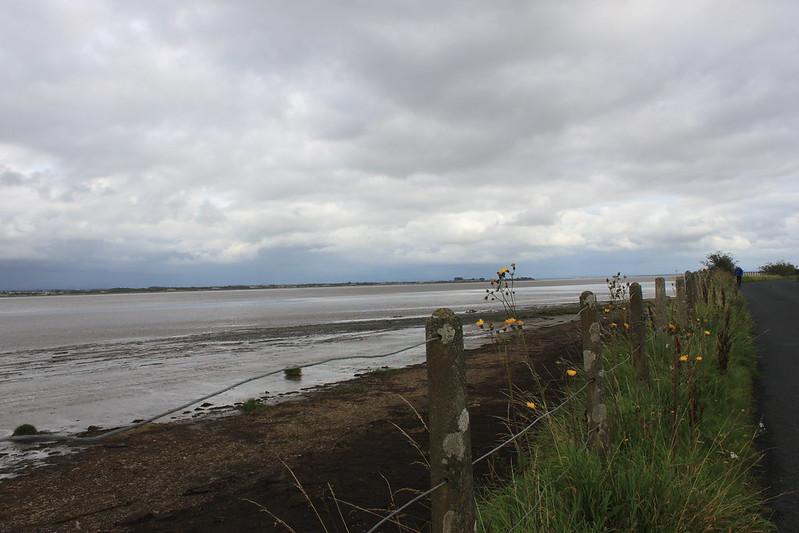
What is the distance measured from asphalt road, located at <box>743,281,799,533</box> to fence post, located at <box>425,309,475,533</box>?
3089mm

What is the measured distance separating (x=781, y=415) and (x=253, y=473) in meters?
6.54

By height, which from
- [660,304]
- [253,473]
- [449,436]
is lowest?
[253,473]

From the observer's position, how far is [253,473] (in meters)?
6.96

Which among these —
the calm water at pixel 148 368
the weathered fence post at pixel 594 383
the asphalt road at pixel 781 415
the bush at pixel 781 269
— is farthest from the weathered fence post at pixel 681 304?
the bush at pixel 781 269

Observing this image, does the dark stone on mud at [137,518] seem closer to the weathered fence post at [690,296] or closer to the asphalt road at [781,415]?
the asphalt road at [781,415]

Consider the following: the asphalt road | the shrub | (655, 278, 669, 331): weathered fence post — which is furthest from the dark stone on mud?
(655, 278, 669, 331): weathered fence post

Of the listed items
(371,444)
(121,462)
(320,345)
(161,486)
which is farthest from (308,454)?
(320,345)

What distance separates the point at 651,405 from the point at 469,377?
7.89 meters

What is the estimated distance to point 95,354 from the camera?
22.5 m

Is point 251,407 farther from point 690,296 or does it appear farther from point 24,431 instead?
point 690,296

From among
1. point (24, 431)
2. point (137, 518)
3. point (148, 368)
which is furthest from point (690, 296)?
point (148, 368)

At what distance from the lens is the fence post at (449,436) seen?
2.24 metres

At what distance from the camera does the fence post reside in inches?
88.3

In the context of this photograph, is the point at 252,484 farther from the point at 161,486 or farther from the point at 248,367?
the point at 248,367
